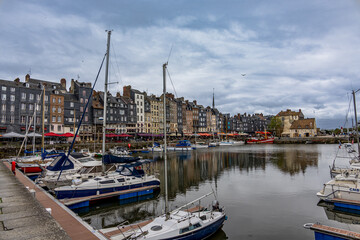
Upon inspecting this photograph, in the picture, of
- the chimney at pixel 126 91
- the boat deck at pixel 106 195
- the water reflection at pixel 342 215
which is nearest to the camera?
the water reflection at pixel 342 215

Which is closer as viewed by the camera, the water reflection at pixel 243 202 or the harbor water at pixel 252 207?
the harbor water at pixel 252 207

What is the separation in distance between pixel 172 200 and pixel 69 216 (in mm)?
11393

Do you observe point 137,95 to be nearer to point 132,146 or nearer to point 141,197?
point 132,146

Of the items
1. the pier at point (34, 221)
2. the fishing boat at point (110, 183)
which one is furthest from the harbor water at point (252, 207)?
the pier at point (34, 221)

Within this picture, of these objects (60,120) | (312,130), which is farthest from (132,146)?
(312,130)

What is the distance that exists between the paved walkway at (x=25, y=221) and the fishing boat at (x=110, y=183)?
19.1 ft

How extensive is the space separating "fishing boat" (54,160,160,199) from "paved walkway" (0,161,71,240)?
5820mm

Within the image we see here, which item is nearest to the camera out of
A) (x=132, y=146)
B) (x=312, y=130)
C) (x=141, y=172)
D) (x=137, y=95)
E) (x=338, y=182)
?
(x=338, y=182)

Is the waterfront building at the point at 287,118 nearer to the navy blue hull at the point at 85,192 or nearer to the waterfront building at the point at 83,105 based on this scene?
the waterfront building at the point at 83,105

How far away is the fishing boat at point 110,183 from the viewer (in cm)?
1839

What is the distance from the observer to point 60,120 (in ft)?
237

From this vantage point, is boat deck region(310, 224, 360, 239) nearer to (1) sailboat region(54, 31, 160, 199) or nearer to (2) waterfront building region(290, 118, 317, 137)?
(1) sailboat region(54, 31, 160, 199)

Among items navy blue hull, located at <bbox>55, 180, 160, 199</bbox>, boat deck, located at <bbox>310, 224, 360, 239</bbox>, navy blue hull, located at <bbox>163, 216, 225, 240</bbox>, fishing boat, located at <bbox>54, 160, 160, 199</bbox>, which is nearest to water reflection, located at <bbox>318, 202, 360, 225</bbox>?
boat deck, located at <bbox>310, 224, 360, 239</bbox>

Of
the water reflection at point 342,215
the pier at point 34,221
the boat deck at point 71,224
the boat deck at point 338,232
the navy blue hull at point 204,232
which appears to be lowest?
the water reflection at point 342,215
